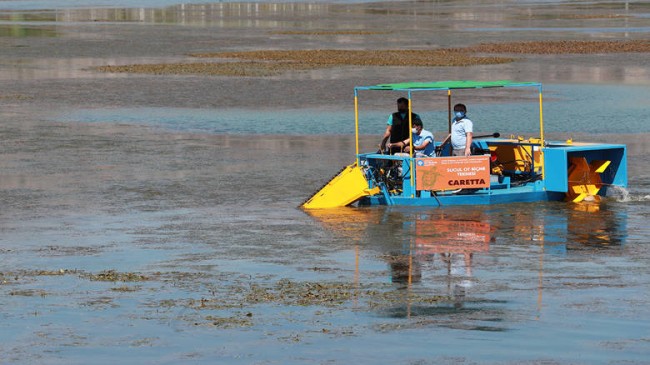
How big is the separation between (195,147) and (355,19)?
2498 inches

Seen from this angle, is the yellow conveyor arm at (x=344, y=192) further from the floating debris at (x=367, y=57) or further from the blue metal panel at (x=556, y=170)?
the floating debris at (x=367, y=57)

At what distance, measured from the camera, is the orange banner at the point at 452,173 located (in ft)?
65.0

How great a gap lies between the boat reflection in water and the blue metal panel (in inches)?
11.5

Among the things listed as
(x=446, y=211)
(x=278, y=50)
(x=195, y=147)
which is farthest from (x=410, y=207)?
(x=278, y=50)

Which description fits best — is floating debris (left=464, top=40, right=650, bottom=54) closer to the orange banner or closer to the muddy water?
the muddy water

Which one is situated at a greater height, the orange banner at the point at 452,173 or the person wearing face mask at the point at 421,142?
the person wearing face mask at the point at 421,142

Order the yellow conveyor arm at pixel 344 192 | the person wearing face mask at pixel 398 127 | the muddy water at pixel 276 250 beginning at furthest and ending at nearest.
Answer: the person wearing face mask at pixel 398 127, the yellow conveyor arm at pixel 344 192, the muddy water at pixel 276 250

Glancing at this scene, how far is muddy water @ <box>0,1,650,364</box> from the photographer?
1185 centimetres

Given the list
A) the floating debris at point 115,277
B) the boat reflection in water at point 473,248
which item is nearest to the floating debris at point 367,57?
the boat reflection in water at point 473,248

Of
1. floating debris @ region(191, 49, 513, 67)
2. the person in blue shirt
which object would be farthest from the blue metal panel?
floating debris @ region(191, 49, 513, 67)

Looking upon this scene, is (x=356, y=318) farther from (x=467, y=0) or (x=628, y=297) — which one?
(x=467, y=0)

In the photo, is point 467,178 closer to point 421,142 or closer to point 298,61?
point 421,142

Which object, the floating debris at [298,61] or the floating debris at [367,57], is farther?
the floating debris at [367,57]

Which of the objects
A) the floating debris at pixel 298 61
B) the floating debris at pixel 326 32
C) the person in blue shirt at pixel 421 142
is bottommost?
the person in blue shirt at pixel 421 142
